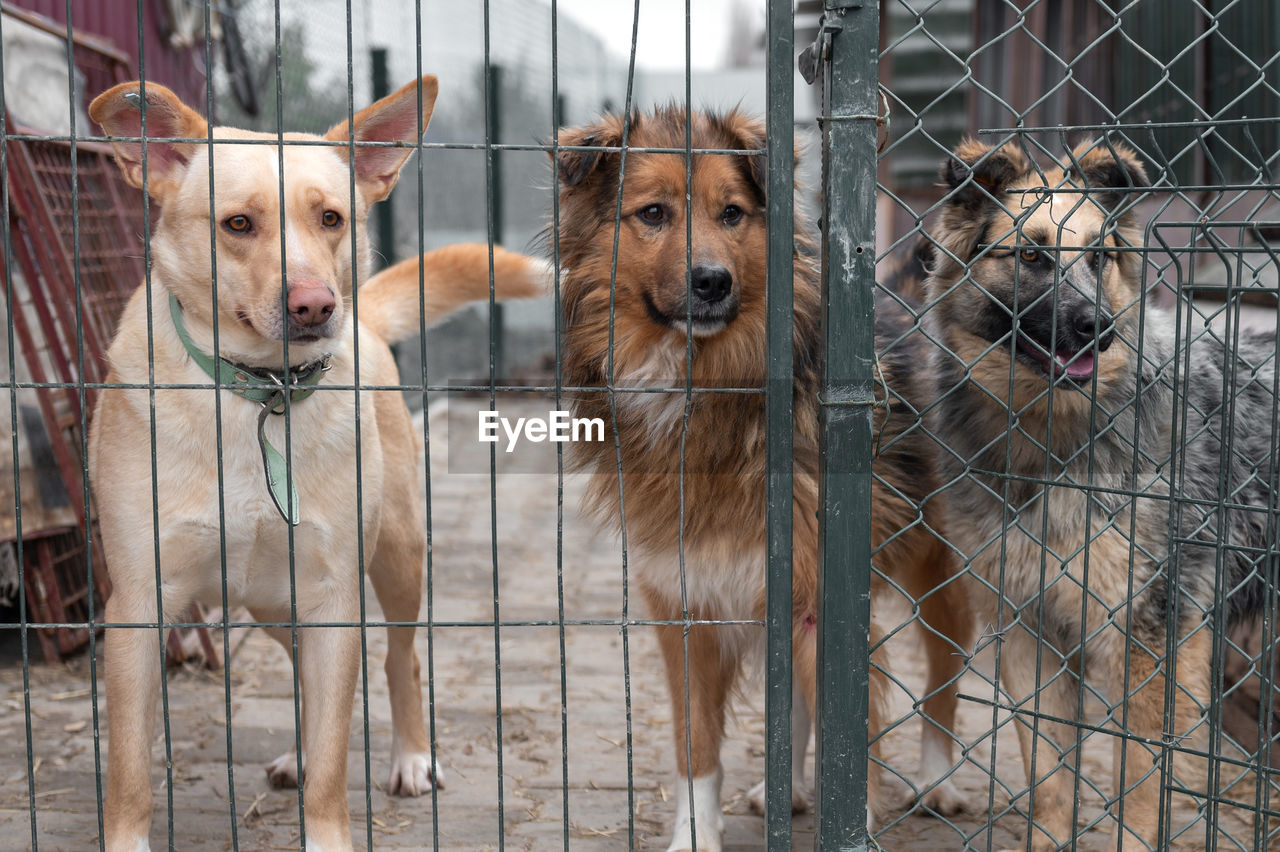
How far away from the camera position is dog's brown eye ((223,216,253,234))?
8.16 feet

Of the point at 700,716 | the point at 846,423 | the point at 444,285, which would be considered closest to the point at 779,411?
the point at 846,423

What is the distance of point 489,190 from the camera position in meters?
2.24

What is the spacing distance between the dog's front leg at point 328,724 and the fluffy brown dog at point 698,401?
2.65 feet

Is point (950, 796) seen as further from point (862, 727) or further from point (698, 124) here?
point (698, 124)

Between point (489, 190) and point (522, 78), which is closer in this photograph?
point (489, 190)

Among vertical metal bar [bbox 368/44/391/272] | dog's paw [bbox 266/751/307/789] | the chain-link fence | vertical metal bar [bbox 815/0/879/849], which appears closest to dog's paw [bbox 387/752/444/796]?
the chain-link fence

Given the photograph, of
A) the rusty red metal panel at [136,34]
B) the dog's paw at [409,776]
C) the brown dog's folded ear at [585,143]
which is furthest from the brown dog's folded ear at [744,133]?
the rusty red metal panel at [136,34]

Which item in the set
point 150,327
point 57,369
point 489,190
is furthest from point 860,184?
point 57,369

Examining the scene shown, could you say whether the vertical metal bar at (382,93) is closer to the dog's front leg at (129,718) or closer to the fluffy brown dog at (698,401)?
the fluffy brown dog at (698,401)

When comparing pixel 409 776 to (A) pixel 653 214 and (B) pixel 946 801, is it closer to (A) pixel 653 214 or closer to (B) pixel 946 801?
(B) pixel 946 801

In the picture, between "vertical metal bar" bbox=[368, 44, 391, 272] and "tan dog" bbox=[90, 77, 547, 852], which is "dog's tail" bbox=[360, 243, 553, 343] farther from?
"vertical metal bar" bbox=[368, 44, 391, 272]

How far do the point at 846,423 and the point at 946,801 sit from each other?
1.62 metres

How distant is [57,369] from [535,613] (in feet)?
7.32

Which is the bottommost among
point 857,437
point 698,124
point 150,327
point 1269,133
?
point 857,437
